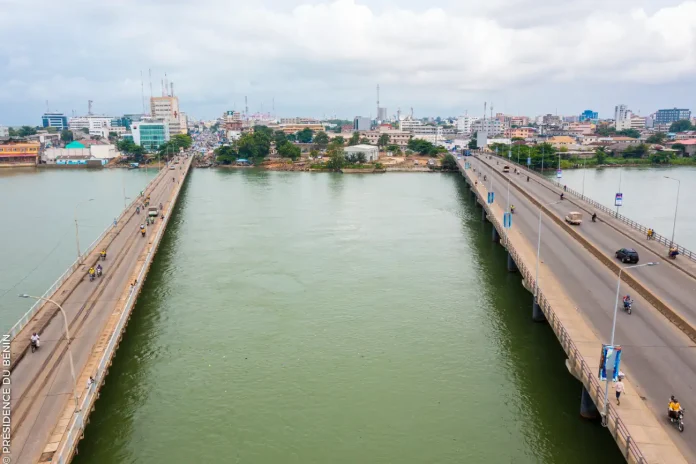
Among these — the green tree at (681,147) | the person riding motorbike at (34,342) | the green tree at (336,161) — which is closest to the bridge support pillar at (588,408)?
the person riding motorbike at (34,342)

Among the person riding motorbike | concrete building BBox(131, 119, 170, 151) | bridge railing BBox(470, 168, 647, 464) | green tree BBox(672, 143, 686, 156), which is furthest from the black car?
concrete building BBox(131, 119, 170, 151)

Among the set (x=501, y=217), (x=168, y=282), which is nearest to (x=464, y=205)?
(x=501, y=217)

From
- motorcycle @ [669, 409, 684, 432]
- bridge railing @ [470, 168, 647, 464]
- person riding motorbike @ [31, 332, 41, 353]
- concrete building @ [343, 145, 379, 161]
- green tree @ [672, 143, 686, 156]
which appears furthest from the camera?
green tree @ [672, 143, 686, 156]

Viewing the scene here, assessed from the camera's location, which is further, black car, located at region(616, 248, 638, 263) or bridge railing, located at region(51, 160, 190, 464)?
black car, located at region(616, 248, 638, 263)

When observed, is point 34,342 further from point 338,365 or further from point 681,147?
point 681,147

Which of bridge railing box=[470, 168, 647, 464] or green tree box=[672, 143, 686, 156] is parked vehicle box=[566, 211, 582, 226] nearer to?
bridge railing box=[470, 168, 647, 464]

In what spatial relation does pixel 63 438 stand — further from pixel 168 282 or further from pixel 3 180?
pixel 3 180

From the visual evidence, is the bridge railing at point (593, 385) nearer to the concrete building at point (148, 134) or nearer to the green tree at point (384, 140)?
the green tree at point (384, 140)
